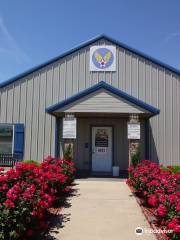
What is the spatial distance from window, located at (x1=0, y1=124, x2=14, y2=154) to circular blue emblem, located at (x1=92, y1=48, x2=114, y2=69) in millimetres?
6123

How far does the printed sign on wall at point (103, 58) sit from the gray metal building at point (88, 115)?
0.62ft

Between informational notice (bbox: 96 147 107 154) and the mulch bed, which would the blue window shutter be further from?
the mulch bed

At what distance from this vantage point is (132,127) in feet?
37.7

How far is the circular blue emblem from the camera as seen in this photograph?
560 inches

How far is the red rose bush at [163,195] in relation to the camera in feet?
14.0

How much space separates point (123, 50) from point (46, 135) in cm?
667

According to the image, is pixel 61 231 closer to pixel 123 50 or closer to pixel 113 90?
pixel 113 90

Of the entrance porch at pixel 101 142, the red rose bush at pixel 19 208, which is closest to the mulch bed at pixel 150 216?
the red rose bush at pixel 19 208

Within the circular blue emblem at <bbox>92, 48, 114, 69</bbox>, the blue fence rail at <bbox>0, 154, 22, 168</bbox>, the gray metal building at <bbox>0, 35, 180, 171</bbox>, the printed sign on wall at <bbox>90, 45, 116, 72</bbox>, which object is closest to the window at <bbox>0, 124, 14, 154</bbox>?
the gray metal building at <bbox>0, 35, 180, 171</bbox>

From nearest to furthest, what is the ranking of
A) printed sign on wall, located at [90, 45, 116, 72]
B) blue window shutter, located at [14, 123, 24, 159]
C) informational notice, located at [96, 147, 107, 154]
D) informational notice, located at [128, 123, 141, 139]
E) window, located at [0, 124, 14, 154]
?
informational notice, located at [128, 123, 141, 139] < informational notice, located at [96, 147, 107, 154] < blue window shutter, located at [14, 123, 24, 159] < window, located at [0, 124, 14, 154] < printed sign on wall, located at [90, 45, 116, 72]

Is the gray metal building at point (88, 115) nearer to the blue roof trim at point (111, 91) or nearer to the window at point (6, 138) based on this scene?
the window at point (6, 138)

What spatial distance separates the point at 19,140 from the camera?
537 inches

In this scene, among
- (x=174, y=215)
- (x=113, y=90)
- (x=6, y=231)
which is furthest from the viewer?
(x=113, y=90)

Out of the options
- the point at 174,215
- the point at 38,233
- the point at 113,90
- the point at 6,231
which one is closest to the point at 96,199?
the point at 38,233
